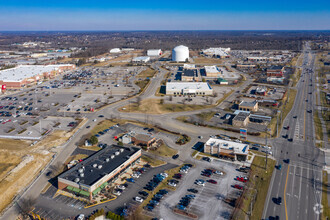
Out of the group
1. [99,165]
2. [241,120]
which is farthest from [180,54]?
[99,165]

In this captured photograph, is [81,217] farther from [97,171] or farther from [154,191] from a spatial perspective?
[154,191]

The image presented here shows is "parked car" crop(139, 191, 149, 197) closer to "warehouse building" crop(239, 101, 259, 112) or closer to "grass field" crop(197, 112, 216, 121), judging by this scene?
"grass field" crop(197, 112, 216, 121)

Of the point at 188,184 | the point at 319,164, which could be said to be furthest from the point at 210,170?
the point at 319,164

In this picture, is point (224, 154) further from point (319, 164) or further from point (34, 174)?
point (34, 174)

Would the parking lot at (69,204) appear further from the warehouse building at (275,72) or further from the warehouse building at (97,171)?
the warehouse building at (275,72)

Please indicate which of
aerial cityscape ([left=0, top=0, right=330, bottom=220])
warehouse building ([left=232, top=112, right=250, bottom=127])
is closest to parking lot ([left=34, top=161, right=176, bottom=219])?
aerial cityscape ([left=0, top=0, right=330, bottom=220])

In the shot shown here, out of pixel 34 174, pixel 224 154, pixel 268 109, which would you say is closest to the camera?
pixel 34 174

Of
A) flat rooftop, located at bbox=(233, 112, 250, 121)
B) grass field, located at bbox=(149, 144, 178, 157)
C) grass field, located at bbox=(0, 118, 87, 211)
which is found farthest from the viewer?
flat rooftop, located at bbox=(233, 112, 250, 121)
